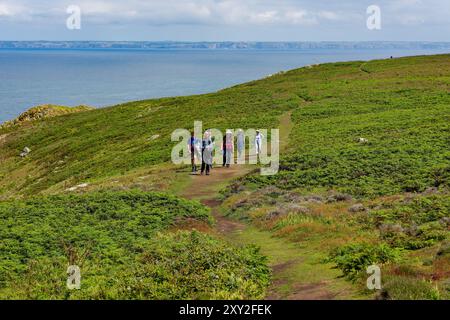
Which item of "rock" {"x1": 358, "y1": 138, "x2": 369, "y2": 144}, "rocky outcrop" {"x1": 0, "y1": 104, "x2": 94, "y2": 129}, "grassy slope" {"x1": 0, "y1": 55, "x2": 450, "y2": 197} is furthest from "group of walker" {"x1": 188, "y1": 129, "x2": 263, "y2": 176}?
"rocky outcrop" {"x1": 0, "y1": 104, "x2": 94, "y2": 129}

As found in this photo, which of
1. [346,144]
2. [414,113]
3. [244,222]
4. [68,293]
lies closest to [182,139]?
[346,144]

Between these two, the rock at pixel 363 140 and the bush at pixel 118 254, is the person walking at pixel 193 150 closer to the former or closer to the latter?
the bush at pixel 118 254

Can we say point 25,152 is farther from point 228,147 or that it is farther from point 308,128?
point 228,147

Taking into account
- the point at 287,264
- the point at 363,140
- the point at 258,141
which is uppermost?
the point at 258,141

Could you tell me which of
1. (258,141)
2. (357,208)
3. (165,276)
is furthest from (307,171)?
(165,276)

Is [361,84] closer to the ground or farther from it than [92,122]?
farther from it

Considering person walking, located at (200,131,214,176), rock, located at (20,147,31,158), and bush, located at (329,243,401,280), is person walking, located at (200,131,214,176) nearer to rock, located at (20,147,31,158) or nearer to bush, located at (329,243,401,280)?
bush, located at (329,243,401,280)
